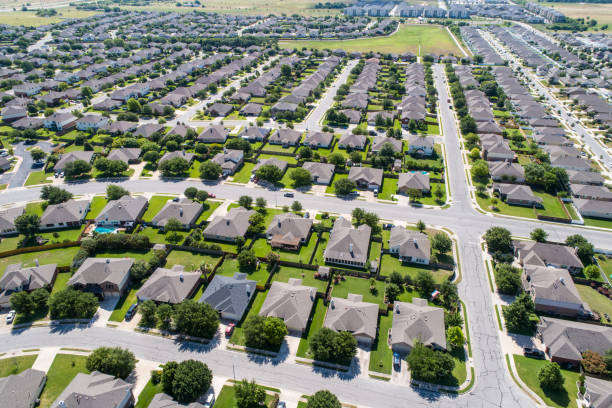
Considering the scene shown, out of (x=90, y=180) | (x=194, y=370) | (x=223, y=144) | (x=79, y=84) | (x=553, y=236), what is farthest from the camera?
(x=79, y=84)

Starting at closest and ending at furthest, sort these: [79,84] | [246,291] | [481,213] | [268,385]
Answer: [268,385] < [246,291] < [481,213] < [79,84]

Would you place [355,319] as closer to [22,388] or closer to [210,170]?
[22,388]

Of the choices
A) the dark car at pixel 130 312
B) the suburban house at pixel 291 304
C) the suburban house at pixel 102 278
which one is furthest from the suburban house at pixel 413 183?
the dark car at pixel 130 312

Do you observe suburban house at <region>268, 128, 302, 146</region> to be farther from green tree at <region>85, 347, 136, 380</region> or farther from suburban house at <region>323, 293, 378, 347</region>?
green tree at <region>85, 347, 136, 380</region>

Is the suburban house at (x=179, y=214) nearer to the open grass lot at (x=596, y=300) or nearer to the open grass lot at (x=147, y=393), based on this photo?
the open grass lot at (x=147, y=393)

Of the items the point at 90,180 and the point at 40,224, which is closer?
the point at 40,224

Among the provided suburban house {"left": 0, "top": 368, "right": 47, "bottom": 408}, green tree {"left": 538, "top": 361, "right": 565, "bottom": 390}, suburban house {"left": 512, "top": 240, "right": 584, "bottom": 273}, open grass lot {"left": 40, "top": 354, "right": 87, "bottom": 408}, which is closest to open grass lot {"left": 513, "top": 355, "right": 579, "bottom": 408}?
green tree {"left": 538, "top": 361, "right": 565, "bottom": 390}

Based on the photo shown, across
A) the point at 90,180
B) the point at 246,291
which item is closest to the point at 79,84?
the point at 90,180

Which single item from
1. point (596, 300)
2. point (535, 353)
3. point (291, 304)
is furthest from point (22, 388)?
point (596, 300)

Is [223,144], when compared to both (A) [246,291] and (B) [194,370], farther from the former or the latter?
(B) [194,370]
